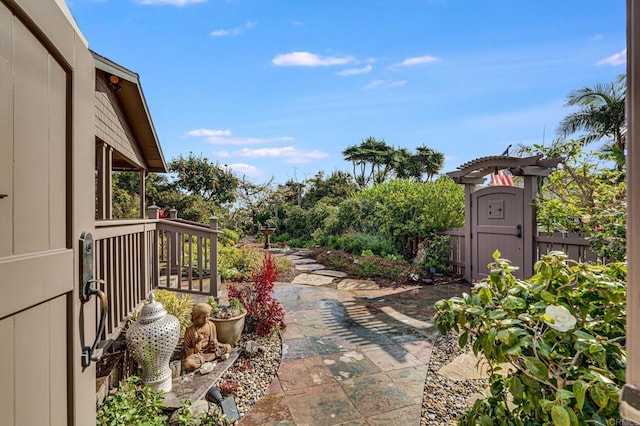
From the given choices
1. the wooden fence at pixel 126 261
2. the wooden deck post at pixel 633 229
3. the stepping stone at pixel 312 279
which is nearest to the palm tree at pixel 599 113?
the stepping stone at pixel 312 279

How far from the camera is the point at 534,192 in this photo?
206 inches

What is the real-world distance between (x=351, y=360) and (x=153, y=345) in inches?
72.5

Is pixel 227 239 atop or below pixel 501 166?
below

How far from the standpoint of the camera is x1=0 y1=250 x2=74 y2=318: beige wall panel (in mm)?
735

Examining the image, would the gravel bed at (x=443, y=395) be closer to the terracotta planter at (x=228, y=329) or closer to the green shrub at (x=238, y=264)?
the terracotta planter at (x=228, y=329)

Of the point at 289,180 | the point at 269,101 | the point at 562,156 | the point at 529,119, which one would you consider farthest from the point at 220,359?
the point at 289,180

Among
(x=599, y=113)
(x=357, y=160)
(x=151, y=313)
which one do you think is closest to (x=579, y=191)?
(x=151, y=313)

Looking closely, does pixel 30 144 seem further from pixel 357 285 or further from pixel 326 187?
pixel 326 187

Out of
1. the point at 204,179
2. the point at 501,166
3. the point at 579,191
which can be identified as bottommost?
the point at 579,191

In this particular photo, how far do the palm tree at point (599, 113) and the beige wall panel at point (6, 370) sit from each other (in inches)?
627

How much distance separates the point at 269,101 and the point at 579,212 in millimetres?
8556

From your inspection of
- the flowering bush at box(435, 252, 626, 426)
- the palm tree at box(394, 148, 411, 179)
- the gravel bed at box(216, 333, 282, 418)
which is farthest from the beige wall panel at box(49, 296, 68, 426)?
the palm tree at box(394, 148, 411, 179)

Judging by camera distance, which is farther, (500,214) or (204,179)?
(204,179)

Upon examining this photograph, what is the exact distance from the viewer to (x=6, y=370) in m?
0.74
